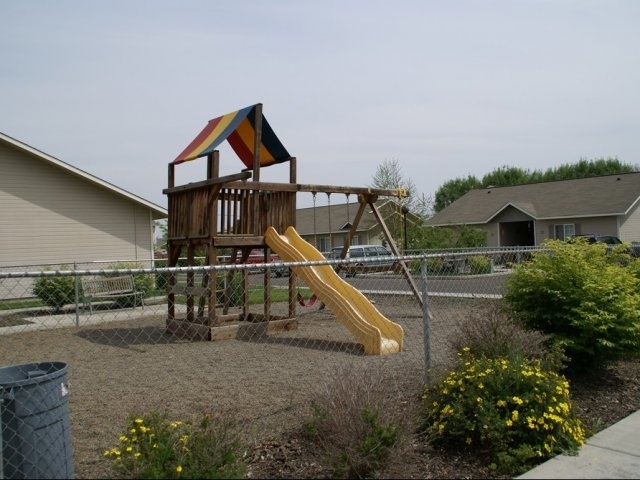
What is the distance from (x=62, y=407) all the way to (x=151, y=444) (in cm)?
58

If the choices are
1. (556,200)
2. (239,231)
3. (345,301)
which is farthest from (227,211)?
(556,200)

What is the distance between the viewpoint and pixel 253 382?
6430 millimetres

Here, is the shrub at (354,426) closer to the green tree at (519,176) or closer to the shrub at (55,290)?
the shrub at (55,290)

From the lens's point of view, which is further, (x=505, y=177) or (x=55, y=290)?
(x=505, y=177)

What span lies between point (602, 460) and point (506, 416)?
27.7 inches

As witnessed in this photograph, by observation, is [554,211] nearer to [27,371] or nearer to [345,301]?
[345,301]

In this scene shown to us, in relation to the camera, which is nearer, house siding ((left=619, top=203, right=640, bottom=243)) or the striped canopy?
the striped canopy

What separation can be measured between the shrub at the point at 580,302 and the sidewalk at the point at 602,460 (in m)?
1.47

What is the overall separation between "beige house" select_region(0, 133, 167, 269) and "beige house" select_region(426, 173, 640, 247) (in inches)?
788

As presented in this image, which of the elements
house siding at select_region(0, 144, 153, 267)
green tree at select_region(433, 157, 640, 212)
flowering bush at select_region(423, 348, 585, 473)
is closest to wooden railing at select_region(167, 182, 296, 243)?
flowering bush at select_region(423, 348, 585, 473)

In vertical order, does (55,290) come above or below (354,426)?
above

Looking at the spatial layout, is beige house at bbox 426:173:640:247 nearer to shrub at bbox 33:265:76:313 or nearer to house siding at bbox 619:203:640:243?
house siding at bbox 619:203:640:243

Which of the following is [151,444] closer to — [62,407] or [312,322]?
[62,407]

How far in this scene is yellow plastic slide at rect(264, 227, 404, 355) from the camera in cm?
820
